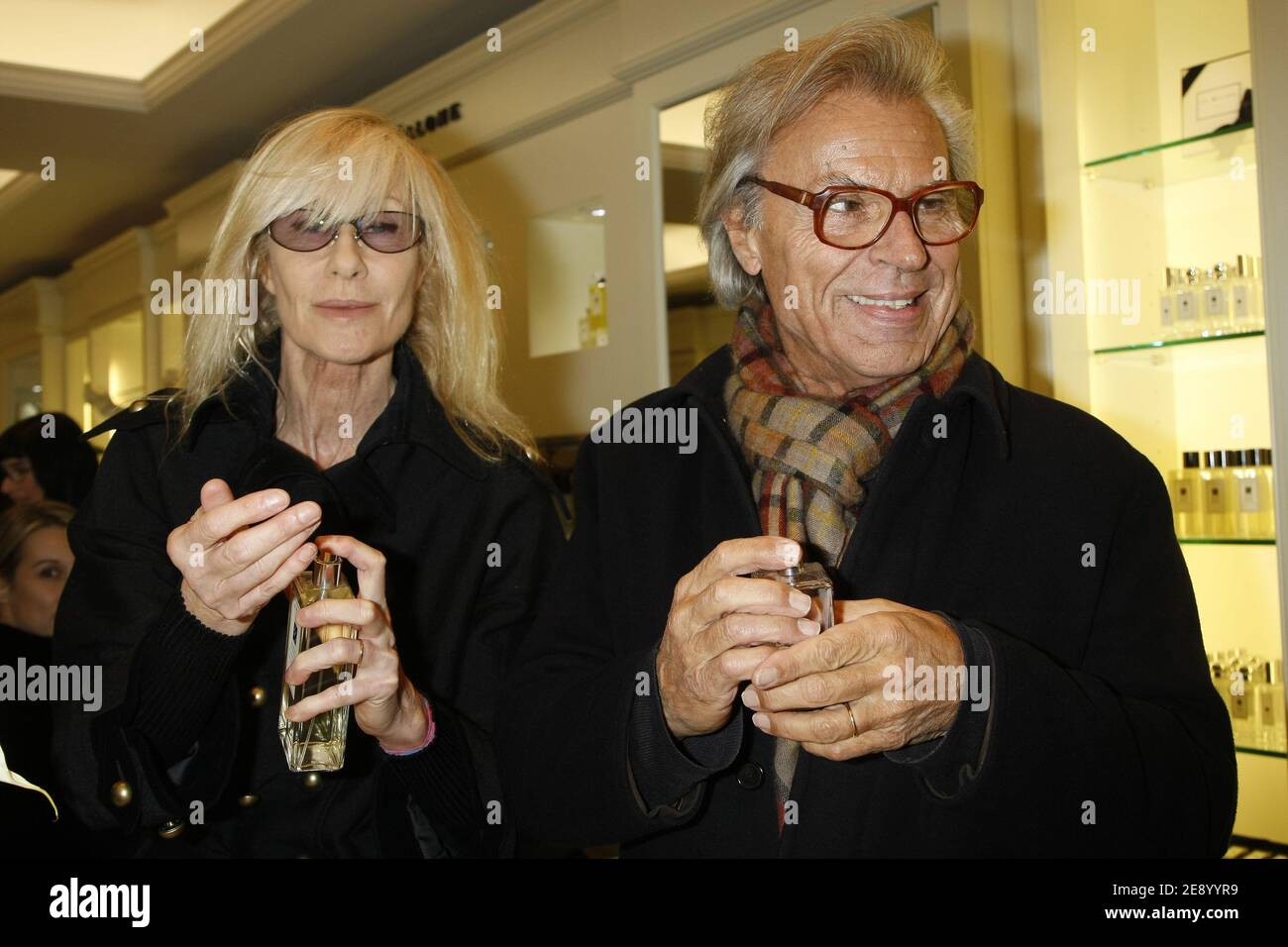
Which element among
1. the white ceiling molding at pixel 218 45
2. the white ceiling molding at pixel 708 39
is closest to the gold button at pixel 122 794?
the white ceiling molding at pixel 708 39

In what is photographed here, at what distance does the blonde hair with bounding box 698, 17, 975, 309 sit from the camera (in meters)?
1.05

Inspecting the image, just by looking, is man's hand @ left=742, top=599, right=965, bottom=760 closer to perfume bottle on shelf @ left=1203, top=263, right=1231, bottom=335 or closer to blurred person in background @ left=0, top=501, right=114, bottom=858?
blurred person in background @ left=0, top=501, right=114, bottom=858

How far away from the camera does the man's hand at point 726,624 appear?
0.80 m

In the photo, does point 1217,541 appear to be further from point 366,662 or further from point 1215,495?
point 366,662

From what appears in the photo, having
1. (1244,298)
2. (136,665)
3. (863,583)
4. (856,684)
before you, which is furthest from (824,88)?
(1244,298)

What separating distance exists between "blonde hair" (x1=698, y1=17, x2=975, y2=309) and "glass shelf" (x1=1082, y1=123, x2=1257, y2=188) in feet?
2.71

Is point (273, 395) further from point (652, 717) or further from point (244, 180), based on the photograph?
point (652, 717)

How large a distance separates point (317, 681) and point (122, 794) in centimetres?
24

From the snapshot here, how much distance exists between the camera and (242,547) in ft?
2.99

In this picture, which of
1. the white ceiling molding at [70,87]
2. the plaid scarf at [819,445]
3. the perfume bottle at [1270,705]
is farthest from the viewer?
the white ceiling molding at [70,87]

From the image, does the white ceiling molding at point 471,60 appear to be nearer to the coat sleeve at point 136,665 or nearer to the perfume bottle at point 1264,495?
the perfume bottle at point 1264,495

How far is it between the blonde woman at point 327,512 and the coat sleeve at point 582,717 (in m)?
0.10

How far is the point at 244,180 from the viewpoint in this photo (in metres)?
1.23

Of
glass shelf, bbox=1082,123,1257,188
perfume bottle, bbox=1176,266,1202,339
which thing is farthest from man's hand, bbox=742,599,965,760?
glass shelf, bbox=1082,123,1257,188
